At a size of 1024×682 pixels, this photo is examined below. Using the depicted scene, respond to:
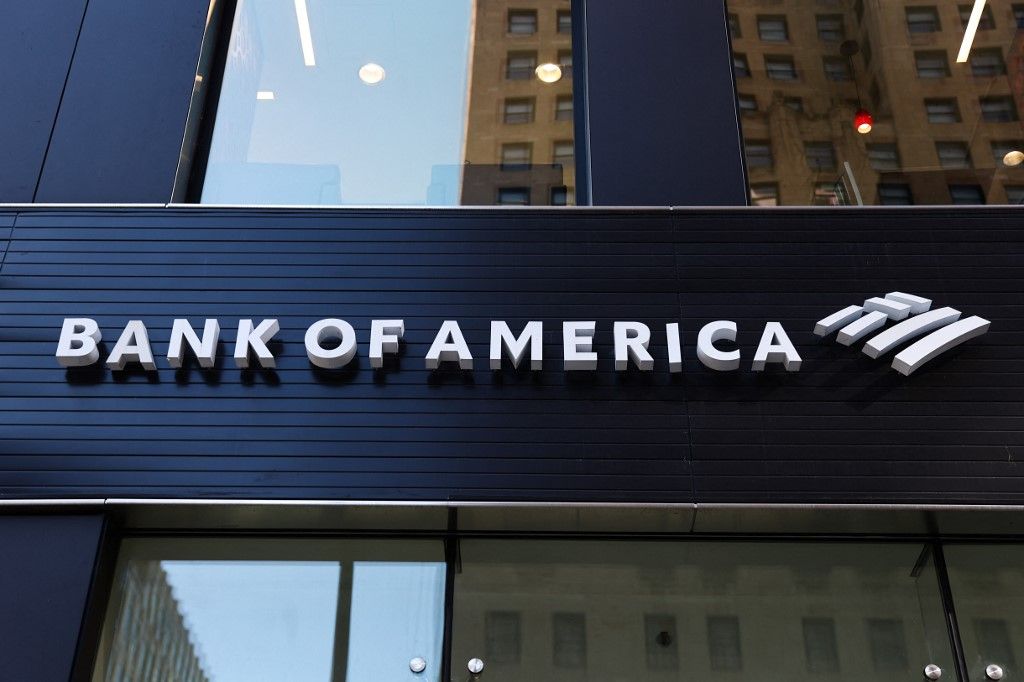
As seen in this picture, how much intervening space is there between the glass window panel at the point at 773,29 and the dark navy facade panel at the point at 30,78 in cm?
589

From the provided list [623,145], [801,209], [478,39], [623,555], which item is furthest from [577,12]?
[623,555]

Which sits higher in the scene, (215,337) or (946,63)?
(946,63)

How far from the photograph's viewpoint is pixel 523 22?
9.80 meters

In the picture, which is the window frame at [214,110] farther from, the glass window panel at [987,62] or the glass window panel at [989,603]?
the glass window panel at [989,603]

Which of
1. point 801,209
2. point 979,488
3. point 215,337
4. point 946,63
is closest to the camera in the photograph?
point 979,488

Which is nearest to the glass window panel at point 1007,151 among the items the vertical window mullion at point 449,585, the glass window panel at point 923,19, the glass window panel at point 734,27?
the glass window panel at point 923,19

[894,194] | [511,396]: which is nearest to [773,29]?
[894,194]

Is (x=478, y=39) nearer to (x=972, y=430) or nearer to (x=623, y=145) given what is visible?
(x=623, y=145)

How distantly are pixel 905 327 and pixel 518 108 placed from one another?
145 inches

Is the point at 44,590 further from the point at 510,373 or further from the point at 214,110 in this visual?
the point at 214,110

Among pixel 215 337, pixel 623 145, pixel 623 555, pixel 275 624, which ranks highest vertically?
pixel 623 145

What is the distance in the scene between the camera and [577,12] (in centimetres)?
979

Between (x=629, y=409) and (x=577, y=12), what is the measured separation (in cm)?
401

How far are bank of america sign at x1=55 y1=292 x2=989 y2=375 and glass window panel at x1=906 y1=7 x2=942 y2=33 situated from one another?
9.95 feet
